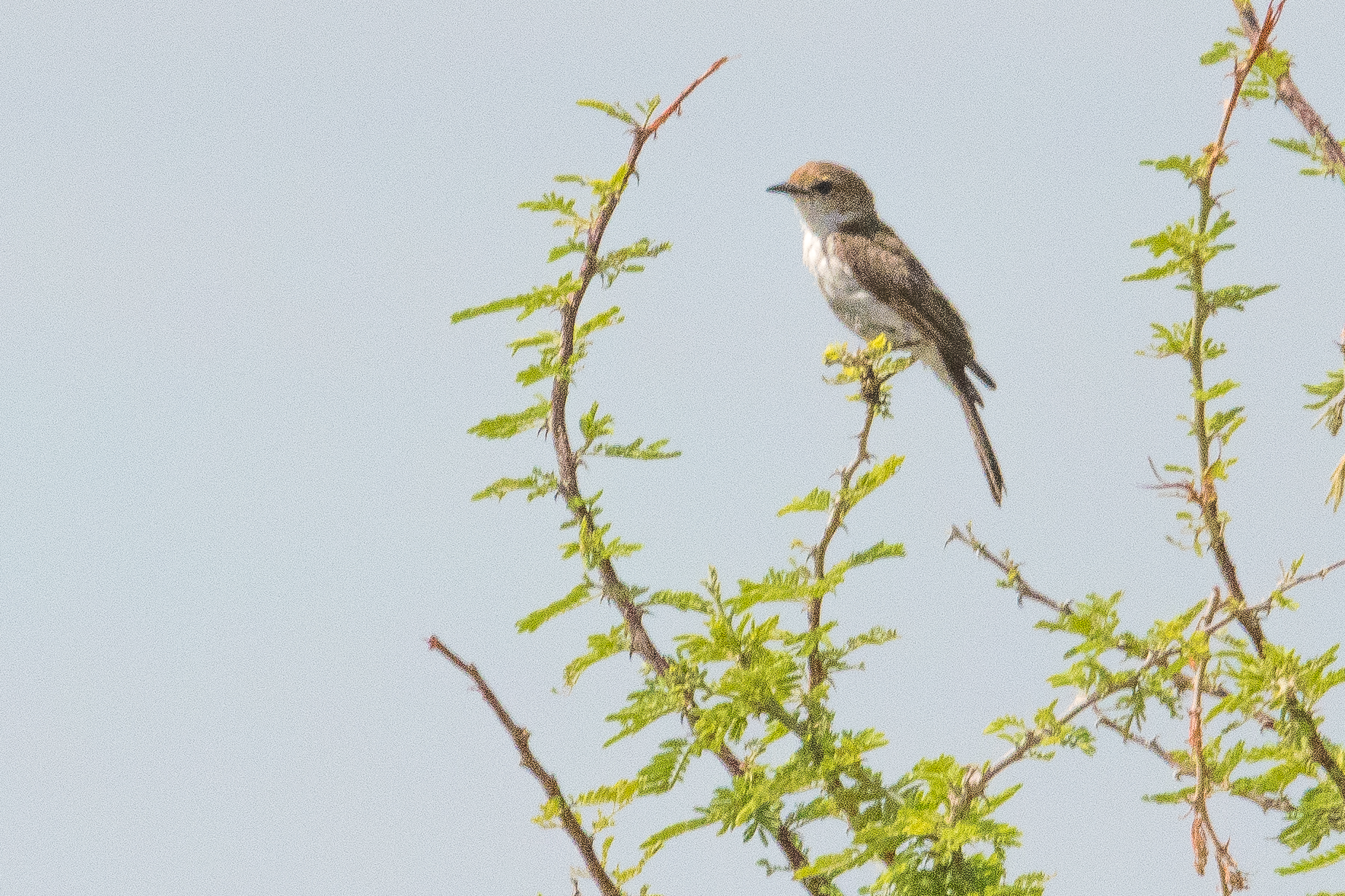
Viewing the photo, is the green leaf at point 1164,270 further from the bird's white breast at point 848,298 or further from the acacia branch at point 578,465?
the bird's white breast at point 848,298

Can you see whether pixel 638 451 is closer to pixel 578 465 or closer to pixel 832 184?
pixel 578 465

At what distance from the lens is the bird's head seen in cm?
951

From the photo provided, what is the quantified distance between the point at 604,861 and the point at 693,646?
20.9 inches

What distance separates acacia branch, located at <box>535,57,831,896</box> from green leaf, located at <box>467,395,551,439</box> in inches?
1.1

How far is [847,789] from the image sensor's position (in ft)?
9.65

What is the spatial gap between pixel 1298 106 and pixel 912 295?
182 inches

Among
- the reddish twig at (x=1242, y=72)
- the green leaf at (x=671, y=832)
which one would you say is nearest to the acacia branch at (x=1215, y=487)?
the reddish twig at (x=1242, y=72)

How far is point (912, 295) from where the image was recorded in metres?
8.64

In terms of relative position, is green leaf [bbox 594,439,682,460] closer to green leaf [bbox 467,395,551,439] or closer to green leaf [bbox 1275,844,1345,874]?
green leaf [bbox 467,395,551,439]

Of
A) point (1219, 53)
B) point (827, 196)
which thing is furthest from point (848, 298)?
point (1219, 53)

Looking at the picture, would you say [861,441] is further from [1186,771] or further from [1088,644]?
[1186,771]

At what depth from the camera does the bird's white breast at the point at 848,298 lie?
337 inches

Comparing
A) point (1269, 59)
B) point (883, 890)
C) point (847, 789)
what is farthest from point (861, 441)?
point (1269, 59)

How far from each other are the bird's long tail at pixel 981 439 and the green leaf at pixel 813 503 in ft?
16.7
